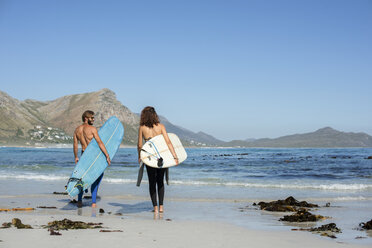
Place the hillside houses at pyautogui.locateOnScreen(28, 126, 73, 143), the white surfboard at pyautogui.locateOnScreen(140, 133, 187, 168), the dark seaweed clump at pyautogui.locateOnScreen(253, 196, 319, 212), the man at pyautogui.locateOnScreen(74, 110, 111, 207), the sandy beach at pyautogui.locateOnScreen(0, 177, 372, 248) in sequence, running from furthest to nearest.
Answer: the hillside houses at pyautogui.locateOnScreen(28, 126, 73, 143)
the dark seaweed clump at pyautogui.locateOnScreen(253, 196, 319, 212)
the man at pyautogui.locateOnScreen(74, 110, 111, 207)
the white surfboard at pyautogui.locateOnScreen(140, 133, 187, 168)
the sandy beach at pyautogui.locateOnScreen(0, 177, 372, 248)

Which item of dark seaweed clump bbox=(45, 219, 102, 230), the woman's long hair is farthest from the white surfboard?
dark seaweed clump bbox=(45, 219, 102, 230)

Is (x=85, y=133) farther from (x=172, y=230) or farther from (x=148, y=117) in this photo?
(x=172, y=230)

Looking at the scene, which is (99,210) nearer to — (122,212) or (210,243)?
(122,212)

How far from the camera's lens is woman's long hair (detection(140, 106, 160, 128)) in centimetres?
629

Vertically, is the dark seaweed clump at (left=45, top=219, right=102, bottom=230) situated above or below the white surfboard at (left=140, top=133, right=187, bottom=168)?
below

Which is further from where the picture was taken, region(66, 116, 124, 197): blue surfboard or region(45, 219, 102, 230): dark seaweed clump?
region(66, 116, 124, 197): blue surfboard

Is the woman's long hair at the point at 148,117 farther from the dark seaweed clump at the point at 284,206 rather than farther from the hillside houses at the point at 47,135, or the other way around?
the hillside houses at the point at 47,135

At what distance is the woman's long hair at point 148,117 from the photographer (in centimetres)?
629

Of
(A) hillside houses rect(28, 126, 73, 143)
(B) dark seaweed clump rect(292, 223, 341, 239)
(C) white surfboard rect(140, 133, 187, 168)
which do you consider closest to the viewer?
(B) dark seaweed clump rect(292, 223, 341, 239)

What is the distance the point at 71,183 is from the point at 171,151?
242cm

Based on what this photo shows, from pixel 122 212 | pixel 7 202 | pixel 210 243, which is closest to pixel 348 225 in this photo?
pixel 210 243

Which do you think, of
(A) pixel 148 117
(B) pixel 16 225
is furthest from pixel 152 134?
(B) pixel 16 225

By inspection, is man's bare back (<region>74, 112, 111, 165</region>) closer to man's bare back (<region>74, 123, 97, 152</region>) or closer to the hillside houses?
man's bare back (<region>74, 123, 97, 152</region>)

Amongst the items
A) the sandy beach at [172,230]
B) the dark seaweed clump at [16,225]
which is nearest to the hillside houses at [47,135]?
the sandy beach at [172,230]
